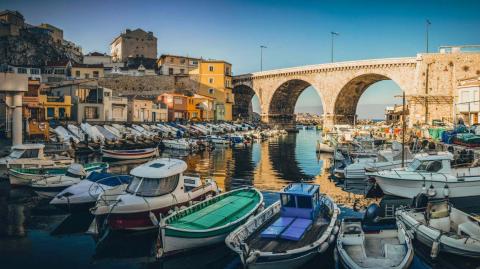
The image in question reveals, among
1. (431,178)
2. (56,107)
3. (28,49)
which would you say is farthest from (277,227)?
(28,49)

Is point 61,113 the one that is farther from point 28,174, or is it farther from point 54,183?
point 54,183

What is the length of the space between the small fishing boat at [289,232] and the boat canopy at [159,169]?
3.68 m

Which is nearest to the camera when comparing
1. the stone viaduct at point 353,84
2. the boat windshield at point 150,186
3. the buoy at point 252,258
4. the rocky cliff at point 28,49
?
the buoy at point 252,258

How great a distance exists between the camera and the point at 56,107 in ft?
137

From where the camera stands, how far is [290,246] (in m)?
9.71

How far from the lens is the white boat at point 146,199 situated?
12.3 meters

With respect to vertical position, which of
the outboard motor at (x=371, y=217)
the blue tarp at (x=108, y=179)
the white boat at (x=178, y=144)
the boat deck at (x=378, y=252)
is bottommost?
the boat deck at (x=378, y=252)

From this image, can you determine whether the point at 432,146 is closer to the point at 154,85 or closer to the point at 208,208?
the point at 208,208

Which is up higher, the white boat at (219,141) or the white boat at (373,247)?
the white boat at (219,141)

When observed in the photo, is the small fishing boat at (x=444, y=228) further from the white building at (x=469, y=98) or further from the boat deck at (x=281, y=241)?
the white building at (x=469, y=98)

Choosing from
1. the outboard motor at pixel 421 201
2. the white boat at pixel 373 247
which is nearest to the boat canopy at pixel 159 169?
the white boat at pixel 373 247

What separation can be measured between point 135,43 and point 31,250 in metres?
83.8

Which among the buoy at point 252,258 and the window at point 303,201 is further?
the window at point 303,201

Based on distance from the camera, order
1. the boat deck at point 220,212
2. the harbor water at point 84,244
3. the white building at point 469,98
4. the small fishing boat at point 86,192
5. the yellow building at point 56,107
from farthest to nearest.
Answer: the yellow building at point 56,107 → the white building at point 469,98 → the small fishing boat at point 86,192 → the boat deck at point 220,212 → the harbor water at point 84,244
